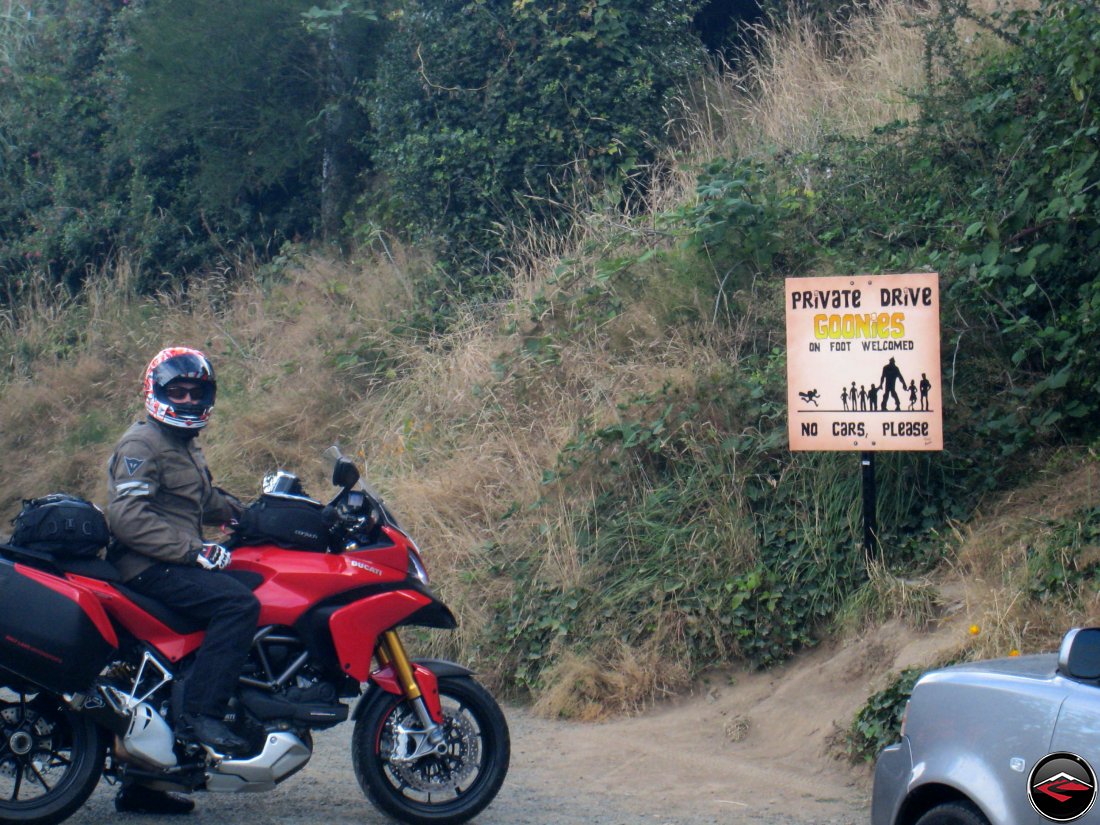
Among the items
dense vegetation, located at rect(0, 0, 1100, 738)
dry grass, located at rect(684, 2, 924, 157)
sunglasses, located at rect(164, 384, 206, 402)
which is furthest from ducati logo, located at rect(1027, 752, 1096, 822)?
dry grass, located at rect(684, 2, 924, 157)

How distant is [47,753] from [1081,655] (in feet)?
13.4

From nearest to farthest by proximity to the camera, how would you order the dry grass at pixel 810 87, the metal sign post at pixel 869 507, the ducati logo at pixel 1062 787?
the ducati logo at pixel 1062 787 → the metal sign post at pixel 869 507 → the dry grass at pixel 810 87

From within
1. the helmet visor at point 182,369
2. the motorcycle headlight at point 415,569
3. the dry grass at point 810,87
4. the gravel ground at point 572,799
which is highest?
the dry grass at point 810,87

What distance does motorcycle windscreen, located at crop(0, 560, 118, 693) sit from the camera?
4.84 metres

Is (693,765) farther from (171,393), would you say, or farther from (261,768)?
(171,393)

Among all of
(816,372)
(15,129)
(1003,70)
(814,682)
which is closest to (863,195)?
(1003,70)

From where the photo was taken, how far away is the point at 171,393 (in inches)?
208

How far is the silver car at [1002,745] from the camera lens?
3.30 metres

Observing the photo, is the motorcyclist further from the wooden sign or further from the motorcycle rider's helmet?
the wooden sign

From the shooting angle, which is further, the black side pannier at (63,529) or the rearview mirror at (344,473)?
the rearview mirror at (344,473)

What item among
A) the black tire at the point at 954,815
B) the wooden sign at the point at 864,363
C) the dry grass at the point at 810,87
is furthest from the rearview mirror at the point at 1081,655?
the dry grass at the point at 810,87

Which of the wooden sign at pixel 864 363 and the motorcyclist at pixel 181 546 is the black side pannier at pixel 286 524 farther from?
the wooden sign at pixel 864 363

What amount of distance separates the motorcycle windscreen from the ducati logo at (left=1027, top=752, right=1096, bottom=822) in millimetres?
3595

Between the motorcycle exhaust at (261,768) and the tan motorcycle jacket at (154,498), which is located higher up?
the tan motorcycle jacket at (154,498)
